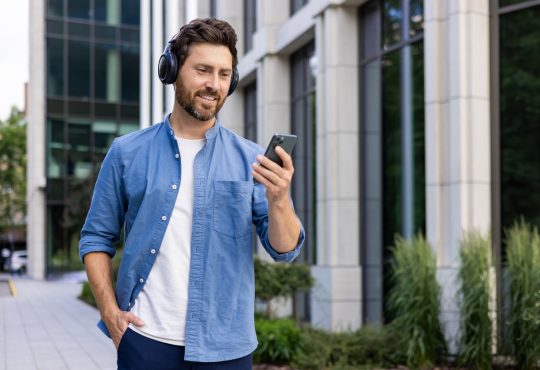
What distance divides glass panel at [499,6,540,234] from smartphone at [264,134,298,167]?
8.08 metres

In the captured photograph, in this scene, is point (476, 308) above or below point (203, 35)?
below

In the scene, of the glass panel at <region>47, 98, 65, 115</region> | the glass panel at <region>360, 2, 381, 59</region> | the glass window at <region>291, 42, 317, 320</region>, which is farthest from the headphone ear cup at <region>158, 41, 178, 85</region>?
the glass panel at <region>47, 98, 65, 115</region>

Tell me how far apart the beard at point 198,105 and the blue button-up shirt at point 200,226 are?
111 mm

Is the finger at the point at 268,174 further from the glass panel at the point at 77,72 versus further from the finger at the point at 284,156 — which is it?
the glass panel at the point at 77,72

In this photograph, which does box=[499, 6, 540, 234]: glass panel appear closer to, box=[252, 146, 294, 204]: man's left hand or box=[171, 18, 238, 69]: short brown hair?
box=[171, 18, 238, 69]: short brown hair

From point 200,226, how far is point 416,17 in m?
9.93

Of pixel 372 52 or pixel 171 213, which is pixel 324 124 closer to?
pixel 372 52

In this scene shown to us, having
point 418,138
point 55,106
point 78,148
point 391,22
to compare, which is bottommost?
point 418,138

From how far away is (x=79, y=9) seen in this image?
38438 millimetres

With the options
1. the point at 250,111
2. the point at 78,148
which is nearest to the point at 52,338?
the point at 250,111

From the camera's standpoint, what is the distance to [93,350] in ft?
37.8

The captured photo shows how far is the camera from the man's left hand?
2441mm

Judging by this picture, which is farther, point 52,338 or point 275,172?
point 52,338

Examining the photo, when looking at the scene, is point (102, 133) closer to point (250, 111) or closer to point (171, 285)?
point (250, 111)
